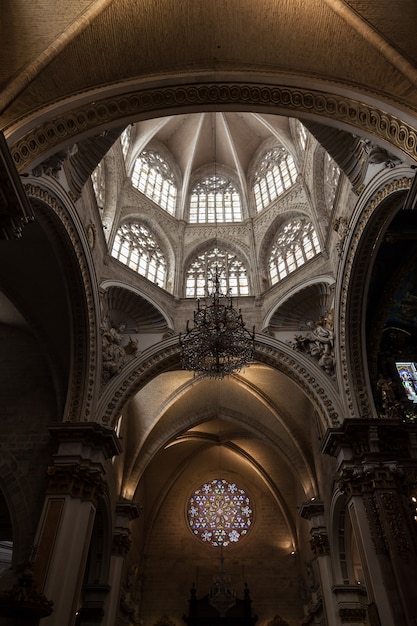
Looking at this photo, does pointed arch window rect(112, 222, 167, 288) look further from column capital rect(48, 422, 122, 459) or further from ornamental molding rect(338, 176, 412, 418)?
ornamental molding rect(338, 176, 412, 418)

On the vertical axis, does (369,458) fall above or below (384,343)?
below

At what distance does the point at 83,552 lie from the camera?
10.6 meters

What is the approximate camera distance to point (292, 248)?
55.3ft

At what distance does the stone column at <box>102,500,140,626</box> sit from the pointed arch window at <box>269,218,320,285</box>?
8.88 m

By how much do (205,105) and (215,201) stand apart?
12251mm

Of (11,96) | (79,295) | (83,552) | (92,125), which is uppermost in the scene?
(79,295)

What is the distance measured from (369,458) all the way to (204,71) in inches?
351

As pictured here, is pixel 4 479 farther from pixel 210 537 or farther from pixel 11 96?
pixel 210 537

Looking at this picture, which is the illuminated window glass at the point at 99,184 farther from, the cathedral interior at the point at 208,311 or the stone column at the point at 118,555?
the stone column at the point at 118,555

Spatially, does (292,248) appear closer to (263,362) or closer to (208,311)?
(263,362)

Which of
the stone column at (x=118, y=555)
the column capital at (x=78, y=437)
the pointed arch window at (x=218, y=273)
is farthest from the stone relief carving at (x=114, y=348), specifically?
the stone column at (x=118, y=555)

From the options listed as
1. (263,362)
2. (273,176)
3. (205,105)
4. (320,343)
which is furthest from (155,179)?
(205,105)

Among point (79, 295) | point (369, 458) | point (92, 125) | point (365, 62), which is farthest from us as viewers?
point (79, 295)

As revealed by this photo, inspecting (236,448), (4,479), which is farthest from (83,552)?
(236,448)
